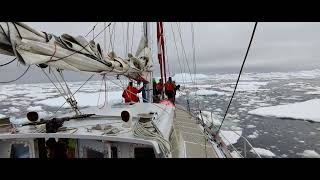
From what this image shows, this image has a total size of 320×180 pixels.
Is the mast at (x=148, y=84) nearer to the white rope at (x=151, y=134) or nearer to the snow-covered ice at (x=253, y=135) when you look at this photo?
the white rope at (x=151, y=134)

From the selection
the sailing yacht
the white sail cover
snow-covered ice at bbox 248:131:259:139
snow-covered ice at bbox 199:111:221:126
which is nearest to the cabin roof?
the sailing yacht

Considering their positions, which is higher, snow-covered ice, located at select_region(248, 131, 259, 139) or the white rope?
the white rope

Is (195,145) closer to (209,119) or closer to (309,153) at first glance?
(309,153)

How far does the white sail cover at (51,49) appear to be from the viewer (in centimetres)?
223

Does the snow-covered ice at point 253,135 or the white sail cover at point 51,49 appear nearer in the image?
the white sail cover at point 51,49

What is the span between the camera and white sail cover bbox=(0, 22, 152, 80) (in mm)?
2232

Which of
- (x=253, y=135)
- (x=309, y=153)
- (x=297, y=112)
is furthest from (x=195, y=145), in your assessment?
(x=297, y=112)

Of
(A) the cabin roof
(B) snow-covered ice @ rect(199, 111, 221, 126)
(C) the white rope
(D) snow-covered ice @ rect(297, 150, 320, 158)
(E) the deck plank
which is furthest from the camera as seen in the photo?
(D) snow-covered ice @ rect(297, 150, 320, 158)

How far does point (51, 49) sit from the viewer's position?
9.21 feet

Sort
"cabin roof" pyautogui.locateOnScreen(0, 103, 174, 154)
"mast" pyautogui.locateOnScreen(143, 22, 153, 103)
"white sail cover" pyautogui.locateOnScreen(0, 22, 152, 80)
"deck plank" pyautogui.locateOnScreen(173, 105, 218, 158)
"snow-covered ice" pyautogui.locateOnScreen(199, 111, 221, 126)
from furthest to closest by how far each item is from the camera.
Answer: "mast" pyautogui.locateOnScreen(143, 22, 153, 103) < "snow-covered ice" pyautogui.locateOnScreen(199, 111, 221, 126) < "deck plank" pyautogui.locateOnScreen(173, 105, 218, 158) < "cabin roof" pyautogui.locateOnScreen(0, 103, 174, 154) < "white sail cover" pyautogui.locateOnScreen(0, 22, 152, 80)

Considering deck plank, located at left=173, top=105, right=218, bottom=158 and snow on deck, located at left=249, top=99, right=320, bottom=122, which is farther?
snow on deck, located at left=249, top=99, right=320, bottom=122

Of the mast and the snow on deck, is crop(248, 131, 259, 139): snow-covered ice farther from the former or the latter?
the mast

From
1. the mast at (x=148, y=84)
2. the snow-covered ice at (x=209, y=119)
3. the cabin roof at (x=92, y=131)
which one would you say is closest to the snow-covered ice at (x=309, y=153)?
the snow-covered ice at (x=209, y=119)
